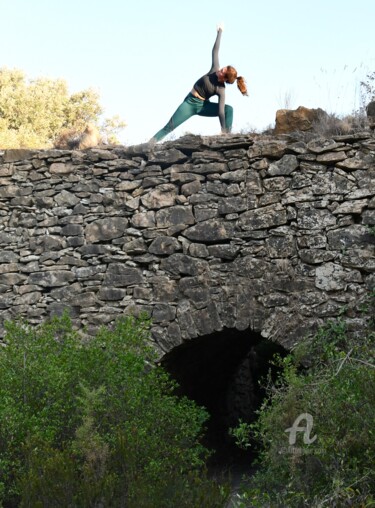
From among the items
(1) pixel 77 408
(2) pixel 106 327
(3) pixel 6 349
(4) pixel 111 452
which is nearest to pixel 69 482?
(4) pixel 111 452

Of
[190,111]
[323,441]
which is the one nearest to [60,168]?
[190,111]

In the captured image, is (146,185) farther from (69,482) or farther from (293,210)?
(69,482)

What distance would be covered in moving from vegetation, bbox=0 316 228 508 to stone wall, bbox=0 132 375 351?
0.58 m

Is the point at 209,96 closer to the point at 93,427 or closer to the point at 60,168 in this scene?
the point at 60,168

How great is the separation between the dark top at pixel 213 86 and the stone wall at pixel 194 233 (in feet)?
2.27

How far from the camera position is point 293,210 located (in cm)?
686

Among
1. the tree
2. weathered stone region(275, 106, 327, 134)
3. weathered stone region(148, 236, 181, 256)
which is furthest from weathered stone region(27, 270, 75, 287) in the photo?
the tree

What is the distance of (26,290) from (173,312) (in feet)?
5.09

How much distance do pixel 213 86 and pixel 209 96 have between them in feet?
0.39

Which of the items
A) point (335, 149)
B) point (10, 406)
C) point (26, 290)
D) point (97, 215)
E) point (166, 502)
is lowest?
point (166, 502)

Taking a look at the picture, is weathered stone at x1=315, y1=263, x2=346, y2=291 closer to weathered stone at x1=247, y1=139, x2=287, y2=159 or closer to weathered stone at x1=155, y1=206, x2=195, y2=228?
weathered stone at x1=247, y1=139, x2=287, y2=159

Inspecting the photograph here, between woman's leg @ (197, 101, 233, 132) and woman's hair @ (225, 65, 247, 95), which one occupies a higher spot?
woman's hair @ (225, 65, 247, 95)

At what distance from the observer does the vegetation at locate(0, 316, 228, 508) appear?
16.5ft

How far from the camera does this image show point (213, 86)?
7.76 m
